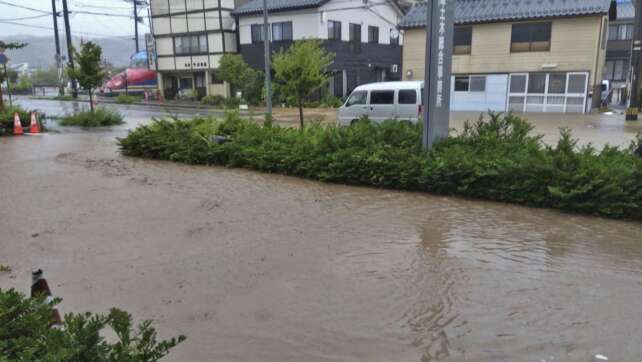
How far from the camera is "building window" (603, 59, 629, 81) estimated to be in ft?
138

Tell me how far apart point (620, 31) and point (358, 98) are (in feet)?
112

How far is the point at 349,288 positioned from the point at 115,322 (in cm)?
287

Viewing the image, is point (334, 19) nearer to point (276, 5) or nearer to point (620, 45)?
point (276, 5)

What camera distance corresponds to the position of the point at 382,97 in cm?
1736

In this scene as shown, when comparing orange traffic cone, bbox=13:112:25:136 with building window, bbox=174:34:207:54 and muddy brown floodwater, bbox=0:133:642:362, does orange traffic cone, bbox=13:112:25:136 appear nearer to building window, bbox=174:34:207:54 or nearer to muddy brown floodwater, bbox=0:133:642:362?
muddy brown floodwater, bbox=0:133:642:362

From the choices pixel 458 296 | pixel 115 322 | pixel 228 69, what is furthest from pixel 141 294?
pixel 228 69

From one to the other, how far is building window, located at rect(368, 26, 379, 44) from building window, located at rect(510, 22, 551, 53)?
12.0m

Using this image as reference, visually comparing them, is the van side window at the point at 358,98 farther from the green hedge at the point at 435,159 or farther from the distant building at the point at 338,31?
the distant building at the point at 338,31

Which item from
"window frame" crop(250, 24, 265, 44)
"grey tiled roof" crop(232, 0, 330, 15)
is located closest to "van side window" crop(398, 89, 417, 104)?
"grey tiled roof" crop(232, 0, 330, 15)

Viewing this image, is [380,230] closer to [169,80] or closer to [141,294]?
[141,294]

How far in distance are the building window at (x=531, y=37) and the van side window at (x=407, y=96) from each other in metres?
14.5

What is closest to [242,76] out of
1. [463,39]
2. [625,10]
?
[463,39]

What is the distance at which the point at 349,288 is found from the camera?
506 centimetres

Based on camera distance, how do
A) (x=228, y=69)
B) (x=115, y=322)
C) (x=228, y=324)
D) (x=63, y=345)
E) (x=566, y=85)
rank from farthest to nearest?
(x=228, y=69) < (x=566, y=85) < (x=228, y=324) < (x=115, y=322) < (x=63, y=345)
